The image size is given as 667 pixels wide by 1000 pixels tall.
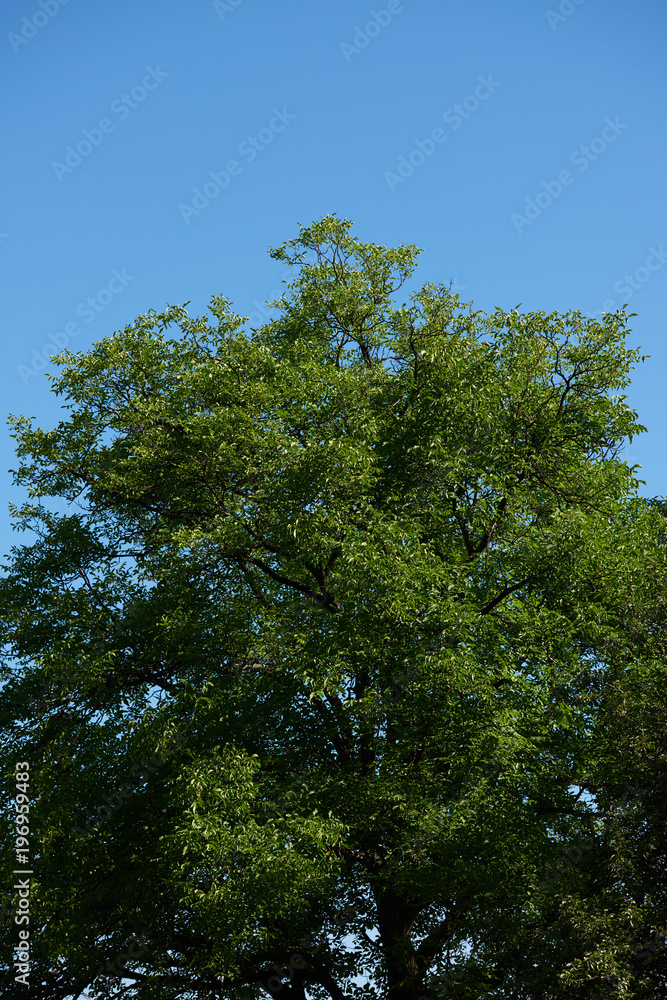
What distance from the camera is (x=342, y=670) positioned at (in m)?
15.2

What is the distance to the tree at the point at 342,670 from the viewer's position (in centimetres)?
1423

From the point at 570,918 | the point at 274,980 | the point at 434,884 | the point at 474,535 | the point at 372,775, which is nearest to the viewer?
the point at 570,918

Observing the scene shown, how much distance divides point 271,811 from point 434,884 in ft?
10.1

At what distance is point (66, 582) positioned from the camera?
65.1ft

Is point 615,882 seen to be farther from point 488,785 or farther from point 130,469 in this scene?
point 130,469

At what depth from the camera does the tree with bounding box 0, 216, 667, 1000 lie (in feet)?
46.7

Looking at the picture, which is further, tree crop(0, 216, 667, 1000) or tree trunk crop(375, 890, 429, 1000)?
tree trunk crop(375, 890, 429, 1000)

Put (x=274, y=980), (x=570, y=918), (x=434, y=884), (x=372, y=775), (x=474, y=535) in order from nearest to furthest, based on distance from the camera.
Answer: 1. (x=570, y=918)
2. (x=434, y=884)
3. (x=372, y=775)
4. (x=274, y=980)
5. (x=474, y=535)

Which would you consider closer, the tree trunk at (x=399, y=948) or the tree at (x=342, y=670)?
the tree at (x=342, y=670)

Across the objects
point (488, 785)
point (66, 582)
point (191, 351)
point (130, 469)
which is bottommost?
point (488, 785)

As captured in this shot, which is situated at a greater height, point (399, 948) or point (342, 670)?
point (342, 670)

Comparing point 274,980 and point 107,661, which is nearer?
point 107,661

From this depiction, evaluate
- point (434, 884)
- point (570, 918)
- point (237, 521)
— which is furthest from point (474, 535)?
point (570, 918)

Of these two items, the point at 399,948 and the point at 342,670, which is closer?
the point at 342,670
